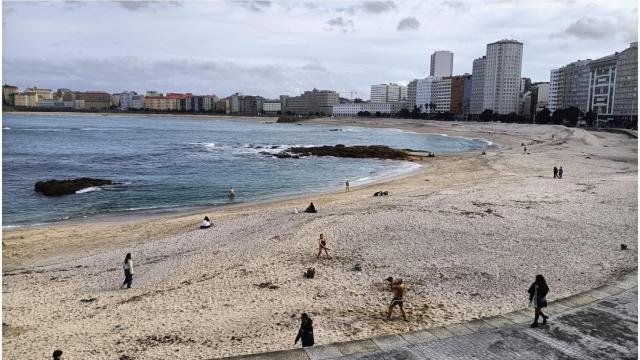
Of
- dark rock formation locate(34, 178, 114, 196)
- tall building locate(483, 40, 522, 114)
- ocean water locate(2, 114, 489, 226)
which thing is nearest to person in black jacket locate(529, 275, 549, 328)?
ocean water locate(2, 114, 489, 226)

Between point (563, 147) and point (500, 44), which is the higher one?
point (500, 44)

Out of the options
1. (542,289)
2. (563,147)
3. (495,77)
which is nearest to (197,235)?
(542,289)

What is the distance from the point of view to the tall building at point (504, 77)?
19688 cm

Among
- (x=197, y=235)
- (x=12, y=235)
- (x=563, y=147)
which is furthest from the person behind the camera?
(x=563, y=147)

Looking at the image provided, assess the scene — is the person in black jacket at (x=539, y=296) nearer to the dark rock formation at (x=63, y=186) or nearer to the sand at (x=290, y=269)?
the sand at (x=290, y=269)

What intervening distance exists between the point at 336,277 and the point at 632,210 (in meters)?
17.0

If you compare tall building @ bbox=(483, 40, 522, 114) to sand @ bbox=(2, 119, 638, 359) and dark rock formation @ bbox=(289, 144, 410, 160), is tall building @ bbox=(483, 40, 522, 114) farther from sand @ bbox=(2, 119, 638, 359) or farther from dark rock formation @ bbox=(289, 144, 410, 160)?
sand @ bbox=(2, 119, 638, 359)

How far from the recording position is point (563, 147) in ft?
223

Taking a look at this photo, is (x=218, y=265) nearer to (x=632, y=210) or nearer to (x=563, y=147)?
(x=632, y=210)

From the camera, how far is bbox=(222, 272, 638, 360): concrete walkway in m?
10.2

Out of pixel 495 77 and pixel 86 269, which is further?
pixel 495 77

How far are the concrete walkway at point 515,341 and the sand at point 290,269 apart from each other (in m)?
1.16

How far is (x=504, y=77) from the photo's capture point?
196m

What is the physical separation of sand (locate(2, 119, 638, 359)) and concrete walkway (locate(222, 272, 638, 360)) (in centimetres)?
116
